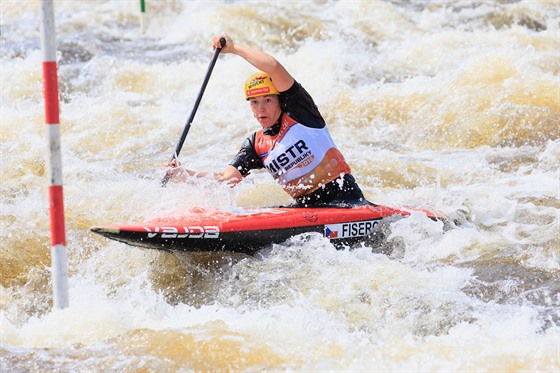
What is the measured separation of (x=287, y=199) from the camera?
677 cm

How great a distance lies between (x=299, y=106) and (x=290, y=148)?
267 millimetres

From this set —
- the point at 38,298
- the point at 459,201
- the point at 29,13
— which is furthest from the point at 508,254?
the point at 29,13

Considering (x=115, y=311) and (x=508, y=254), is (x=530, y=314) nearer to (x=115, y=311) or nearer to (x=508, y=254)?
(x=508, y=254)

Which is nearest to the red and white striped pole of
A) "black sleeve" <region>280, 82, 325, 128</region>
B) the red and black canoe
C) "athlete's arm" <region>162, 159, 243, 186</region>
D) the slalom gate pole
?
the red and black canoe

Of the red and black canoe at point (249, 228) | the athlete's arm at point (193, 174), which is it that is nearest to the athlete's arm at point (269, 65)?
the athlete's arm at point (193, 174)

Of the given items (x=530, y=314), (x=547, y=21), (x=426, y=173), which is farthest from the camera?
(x=547, y=21)

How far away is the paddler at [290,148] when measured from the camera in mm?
5215

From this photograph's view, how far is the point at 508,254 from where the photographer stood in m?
5.32

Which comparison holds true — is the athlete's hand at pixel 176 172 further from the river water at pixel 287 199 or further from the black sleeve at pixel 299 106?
the black sleeve at pixel 299 106

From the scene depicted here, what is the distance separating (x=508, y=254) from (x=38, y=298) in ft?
9.33

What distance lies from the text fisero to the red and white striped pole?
1.99 metres

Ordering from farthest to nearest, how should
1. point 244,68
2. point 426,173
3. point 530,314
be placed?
point 244,68 → point 426,173 → point 530,314

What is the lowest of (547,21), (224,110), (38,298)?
(38,298)

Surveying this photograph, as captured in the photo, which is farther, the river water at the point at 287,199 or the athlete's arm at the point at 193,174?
the athlete's arm at the point at 193,174
